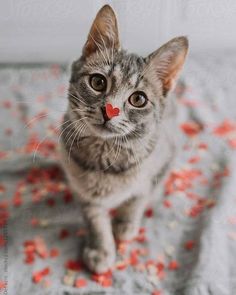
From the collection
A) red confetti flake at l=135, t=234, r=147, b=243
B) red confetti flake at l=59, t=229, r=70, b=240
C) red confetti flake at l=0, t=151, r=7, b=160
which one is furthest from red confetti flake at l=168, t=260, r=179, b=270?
red confetti flake at l=0, t=151, r=7, b=160

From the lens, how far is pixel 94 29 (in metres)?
1.04

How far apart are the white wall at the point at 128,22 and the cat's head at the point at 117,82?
1.46 feet

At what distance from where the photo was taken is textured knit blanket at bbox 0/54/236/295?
1.17 m

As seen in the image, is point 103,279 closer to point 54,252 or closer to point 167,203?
point 54,252

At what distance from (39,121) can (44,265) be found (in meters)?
0.65

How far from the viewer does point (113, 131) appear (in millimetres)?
995

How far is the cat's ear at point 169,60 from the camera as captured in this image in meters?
0.98

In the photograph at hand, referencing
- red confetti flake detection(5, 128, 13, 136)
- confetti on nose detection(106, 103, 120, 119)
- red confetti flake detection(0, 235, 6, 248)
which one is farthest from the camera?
red confetti flake detection(5, 128, 13, 136)

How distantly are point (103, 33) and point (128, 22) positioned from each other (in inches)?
19.3

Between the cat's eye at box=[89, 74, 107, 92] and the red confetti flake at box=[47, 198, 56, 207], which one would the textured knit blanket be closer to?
the red confetti flake at box=[47, 198, 56, 207]

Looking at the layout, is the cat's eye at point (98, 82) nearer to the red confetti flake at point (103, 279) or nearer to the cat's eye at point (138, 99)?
the cat's eye at point (138, 99)

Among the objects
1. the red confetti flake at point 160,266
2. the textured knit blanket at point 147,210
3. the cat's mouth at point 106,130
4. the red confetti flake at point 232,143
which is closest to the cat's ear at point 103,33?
the cat's mouth at point 106,130

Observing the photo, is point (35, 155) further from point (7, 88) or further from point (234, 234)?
point (234, 234)

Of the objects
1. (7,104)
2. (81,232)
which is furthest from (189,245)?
(7,104)
